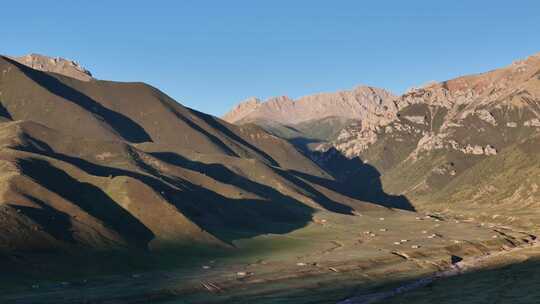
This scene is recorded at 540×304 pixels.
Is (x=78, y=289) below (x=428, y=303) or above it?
above

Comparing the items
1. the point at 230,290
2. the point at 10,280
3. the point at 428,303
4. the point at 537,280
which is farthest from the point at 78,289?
the point at 537,280

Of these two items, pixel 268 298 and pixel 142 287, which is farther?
pixel 142 287

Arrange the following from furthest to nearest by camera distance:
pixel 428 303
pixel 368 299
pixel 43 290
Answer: pixel 43 290, pixel 368 299, pixel 428 303

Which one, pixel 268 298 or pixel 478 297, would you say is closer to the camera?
pixel 478 297

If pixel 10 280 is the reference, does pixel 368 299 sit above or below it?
below

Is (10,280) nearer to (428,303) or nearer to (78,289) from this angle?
(78,289)

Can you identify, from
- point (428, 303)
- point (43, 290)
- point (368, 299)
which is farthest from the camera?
point (43, 290)

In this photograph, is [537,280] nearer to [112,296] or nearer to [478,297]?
[478,297]

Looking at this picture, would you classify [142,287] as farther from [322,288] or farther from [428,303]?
[428,303]

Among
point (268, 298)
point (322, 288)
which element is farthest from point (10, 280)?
point (322, 288)
